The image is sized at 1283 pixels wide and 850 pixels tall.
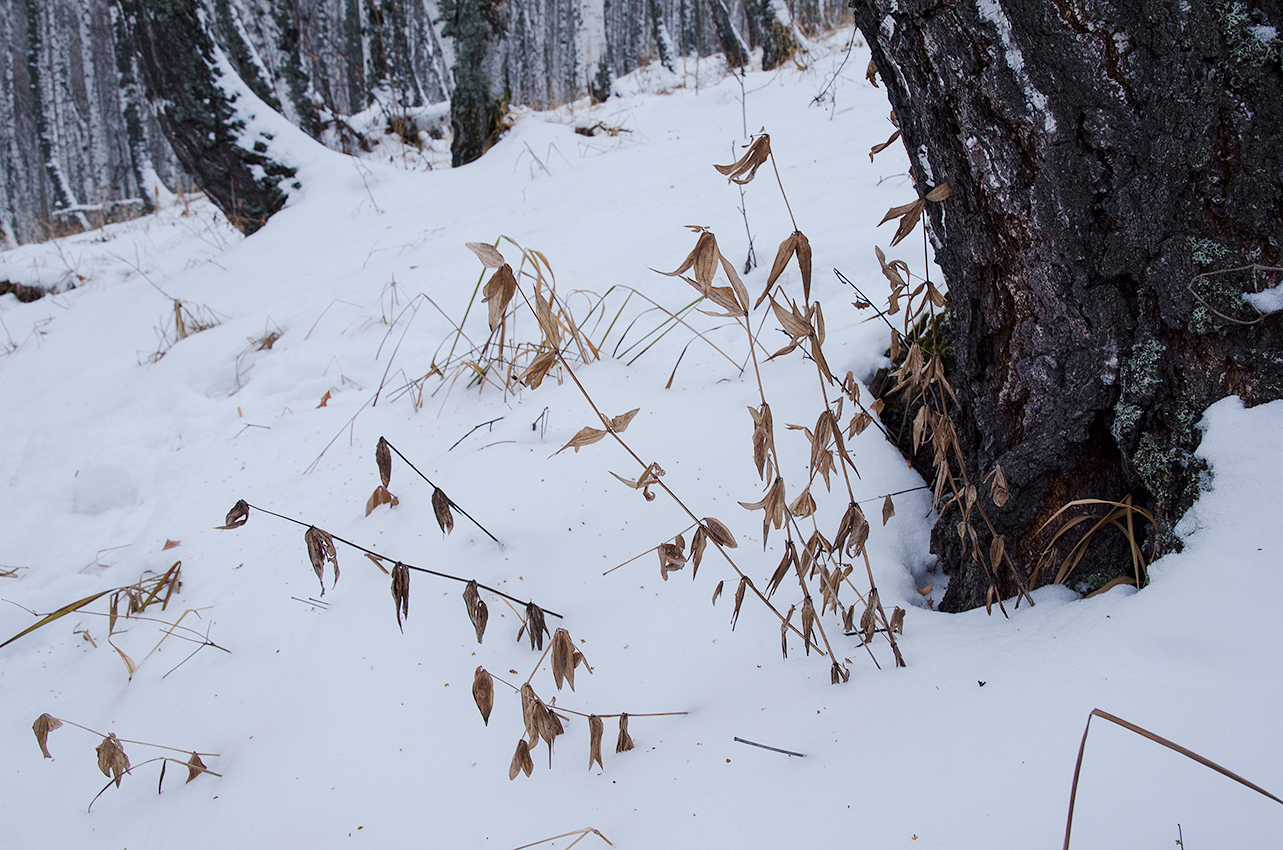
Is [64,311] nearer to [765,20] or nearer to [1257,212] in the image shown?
[1257,212]

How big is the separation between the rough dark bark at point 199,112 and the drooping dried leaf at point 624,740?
407cm

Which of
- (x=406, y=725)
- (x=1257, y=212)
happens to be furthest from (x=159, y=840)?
(x=1257, y=212)

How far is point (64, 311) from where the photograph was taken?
370cm

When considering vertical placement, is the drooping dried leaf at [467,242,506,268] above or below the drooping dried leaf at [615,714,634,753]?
above

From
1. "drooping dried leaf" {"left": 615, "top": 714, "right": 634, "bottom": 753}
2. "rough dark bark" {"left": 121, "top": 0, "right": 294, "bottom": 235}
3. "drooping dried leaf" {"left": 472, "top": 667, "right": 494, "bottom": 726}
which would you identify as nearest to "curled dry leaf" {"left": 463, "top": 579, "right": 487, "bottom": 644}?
"drooping dried leaf" {"left": 472, "top": 667, "right": 494, "bottom": 726}

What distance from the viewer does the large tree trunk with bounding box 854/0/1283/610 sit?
0.75m

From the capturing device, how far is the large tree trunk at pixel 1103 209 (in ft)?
2.48

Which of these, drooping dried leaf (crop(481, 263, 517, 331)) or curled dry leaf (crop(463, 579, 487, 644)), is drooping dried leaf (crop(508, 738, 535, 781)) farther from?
drooping dried leaf (crop(481, 263, 517, 331))

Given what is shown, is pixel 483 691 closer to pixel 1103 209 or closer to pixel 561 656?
pixel 561 656

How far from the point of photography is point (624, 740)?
32.8 inches

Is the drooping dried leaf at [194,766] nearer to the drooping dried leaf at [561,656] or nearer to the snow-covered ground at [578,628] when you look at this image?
the snow-covered ground at [578,628]

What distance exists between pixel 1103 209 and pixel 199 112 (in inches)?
177

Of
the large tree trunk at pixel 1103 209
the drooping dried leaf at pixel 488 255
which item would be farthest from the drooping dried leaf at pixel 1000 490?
the drooping dried leaf at pixel 488 255

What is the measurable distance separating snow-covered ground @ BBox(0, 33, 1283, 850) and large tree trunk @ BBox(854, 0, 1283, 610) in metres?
0.08
